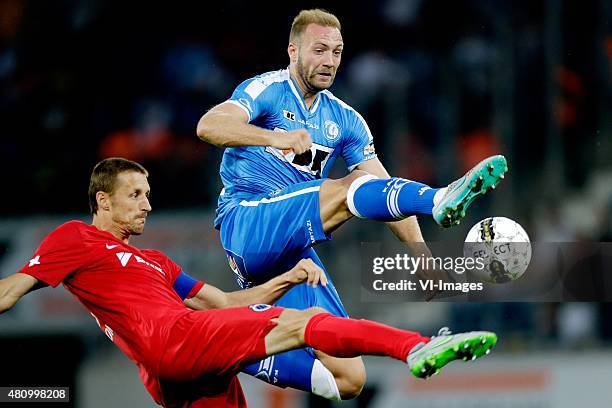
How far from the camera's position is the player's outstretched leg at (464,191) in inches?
198

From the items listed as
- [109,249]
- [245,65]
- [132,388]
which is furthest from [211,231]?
[109,249]

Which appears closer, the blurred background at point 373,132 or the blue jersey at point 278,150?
the blue jersey at point 278,150

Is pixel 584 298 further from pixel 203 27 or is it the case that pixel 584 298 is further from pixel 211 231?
pixel 203 27

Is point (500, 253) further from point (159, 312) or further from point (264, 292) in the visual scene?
point (159, 312)

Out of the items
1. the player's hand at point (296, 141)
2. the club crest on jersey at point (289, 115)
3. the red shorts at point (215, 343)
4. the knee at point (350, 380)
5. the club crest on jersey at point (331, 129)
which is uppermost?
the club crest on jersey at point (289, 115)

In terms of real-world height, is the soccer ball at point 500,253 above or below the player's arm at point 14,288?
above

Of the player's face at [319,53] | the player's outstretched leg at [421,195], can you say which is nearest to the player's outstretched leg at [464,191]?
the player's outstretched leg at [421,195]

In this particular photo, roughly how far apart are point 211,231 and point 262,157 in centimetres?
349

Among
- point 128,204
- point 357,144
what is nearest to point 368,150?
point 357,144

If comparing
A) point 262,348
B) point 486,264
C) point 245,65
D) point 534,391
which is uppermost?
point 245,65

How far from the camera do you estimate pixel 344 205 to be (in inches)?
223

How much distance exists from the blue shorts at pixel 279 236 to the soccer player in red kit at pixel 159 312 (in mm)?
207

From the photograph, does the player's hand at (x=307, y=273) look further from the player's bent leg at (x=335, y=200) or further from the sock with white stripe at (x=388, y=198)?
the sock with white stripe at (x=388, y=198)

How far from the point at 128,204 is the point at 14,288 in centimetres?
80
